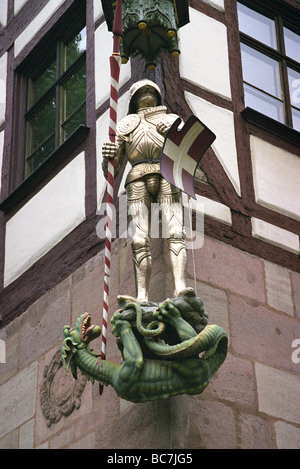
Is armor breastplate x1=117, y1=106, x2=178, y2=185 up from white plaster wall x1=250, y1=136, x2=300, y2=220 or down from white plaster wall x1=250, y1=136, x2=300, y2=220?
down

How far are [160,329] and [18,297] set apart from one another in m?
2.64

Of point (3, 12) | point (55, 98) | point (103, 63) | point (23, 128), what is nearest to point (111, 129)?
point (103, 63)

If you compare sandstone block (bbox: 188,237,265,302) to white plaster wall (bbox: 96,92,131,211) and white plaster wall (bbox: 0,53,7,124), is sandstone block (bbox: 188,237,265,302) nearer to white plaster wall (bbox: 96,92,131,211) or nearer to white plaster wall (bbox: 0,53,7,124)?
white plaster wall (bbox: 96,92,131,211)

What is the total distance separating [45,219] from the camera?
33.8ft

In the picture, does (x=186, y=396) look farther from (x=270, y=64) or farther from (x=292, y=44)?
(x=292, y=44)

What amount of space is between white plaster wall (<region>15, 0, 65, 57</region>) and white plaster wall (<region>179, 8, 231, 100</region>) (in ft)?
5.43

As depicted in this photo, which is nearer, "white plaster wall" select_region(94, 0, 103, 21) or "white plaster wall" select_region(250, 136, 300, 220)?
"white plaster wall" select_region(250, 136, 300, 220)

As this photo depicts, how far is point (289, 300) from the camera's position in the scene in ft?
30.9

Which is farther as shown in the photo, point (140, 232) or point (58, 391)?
point (58, 391)

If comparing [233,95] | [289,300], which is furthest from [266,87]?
[289,300]

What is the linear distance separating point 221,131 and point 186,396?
92.9 inches

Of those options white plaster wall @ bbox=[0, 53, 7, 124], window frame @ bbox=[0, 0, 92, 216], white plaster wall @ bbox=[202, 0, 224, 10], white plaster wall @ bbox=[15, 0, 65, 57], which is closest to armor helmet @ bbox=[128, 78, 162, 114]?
window frame @ bbox=[0, 0, 92, 216]

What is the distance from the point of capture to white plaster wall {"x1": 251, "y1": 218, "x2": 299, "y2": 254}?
955cm
